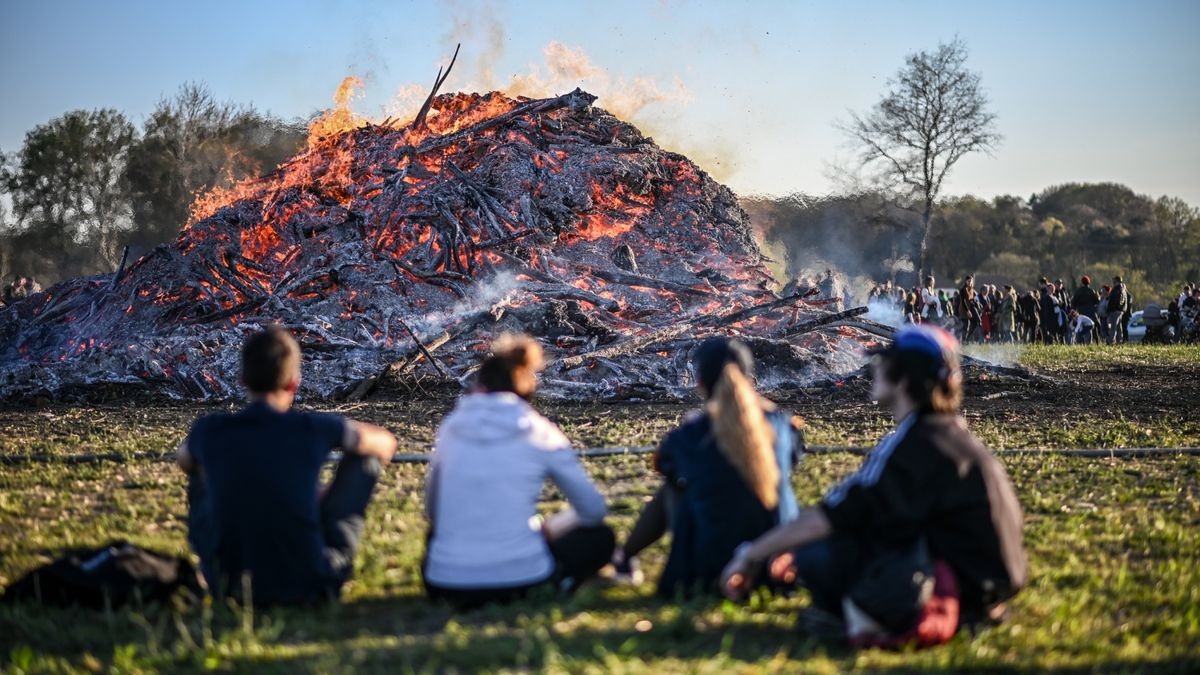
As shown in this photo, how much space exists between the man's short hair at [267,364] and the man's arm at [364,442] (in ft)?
1.16

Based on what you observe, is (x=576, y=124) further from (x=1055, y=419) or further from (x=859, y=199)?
(x=859, y=199)

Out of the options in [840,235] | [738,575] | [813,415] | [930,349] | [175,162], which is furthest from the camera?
[175,162]

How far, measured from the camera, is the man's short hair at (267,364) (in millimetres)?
4719

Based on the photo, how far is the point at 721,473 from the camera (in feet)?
15.9

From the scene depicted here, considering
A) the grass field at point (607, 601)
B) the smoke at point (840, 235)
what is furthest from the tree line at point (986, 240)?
the grass field at point (607, 601)

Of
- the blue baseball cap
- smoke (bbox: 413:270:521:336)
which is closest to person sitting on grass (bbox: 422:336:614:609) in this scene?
the blue baseball cap

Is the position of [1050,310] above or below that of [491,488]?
above

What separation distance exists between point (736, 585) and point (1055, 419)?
29.8 feet

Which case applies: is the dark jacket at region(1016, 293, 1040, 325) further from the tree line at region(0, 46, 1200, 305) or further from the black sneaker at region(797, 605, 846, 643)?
the black sneaker at region(797, 605, 846, 643)

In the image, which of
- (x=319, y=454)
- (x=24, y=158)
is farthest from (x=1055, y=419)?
(x=24, y=158)

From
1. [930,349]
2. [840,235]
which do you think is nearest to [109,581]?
[930,349]

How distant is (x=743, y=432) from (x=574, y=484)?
2.58 feet

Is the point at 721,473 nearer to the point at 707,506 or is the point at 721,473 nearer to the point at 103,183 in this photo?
the point at 707,506

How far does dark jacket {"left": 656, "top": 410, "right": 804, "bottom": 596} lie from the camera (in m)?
4.84
